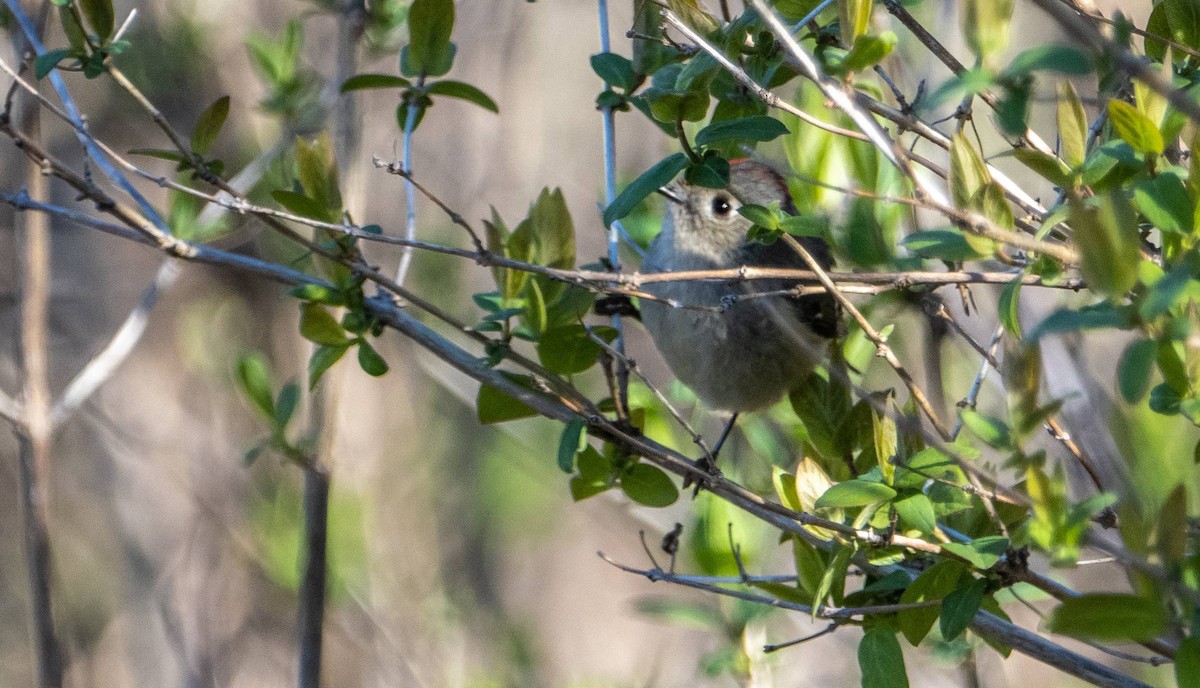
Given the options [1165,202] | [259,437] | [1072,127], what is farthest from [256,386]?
[259,437]

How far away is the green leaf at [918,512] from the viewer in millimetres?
1416

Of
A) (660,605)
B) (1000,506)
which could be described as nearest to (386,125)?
(660,605)

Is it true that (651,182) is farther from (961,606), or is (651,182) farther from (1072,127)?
(961,606)

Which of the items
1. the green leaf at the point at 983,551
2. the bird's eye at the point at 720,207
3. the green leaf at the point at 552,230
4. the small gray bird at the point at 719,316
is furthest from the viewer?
the bird's eye at the point at 720,207

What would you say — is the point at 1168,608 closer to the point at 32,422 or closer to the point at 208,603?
the point at 32,422

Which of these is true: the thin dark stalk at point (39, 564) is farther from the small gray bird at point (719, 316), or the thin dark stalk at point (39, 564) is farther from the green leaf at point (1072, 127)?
the green leaf at point (1072, 127)

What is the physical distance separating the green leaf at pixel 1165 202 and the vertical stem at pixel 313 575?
1.79m

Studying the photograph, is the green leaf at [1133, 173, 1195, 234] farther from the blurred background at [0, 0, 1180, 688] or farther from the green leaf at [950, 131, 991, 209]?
the blurred background at [0, 0, 1180, 688]

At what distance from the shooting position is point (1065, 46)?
1078 millimetres

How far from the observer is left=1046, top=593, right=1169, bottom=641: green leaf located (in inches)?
40.8

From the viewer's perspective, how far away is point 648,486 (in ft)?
6.80

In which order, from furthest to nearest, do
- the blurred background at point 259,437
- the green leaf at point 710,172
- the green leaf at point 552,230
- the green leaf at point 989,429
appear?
the blurred background at point 259,437 < the green leaf at point 552,230 < the green leaf at point 710,172 < the green leaf at point 989,429

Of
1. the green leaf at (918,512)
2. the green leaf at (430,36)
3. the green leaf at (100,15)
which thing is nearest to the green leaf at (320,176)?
the green leaf at (430,36)

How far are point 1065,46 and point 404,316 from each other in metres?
1.28
